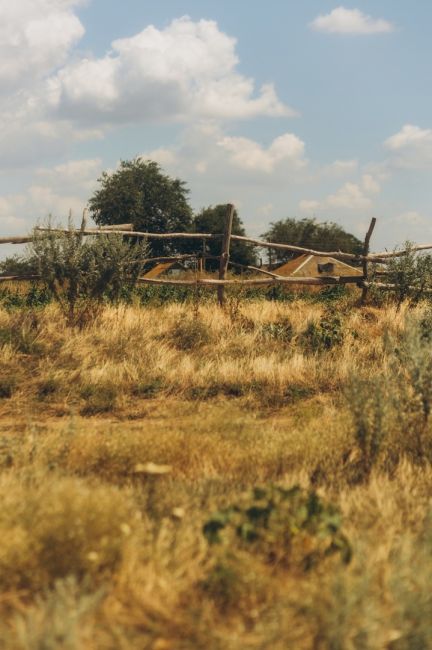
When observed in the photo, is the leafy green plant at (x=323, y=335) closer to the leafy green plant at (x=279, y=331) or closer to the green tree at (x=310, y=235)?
the leafy green plant at (x=279, y=331)

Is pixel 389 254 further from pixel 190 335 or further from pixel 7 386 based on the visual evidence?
pixel 7 386

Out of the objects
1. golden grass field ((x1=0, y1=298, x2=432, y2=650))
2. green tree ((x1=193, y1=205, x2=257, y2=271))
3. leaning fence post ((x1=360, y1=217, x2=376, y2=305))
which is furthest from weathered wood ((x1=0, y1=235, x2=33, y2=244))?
green tree ((x1=193, y1=205, x2=257, y2=271))

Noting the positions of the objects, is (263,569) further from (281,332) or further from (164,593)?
(281,332)

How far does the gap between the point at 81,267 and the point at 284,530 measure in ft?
22.0

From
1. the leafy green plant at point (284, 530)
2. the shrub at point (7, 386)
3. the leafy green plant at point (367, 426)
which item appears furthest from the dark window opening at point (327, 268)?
the leafy green plant at point (284, 530)

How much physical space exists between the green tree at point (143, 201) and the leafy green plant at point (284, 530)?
41.2m

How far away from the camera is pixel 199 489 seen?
3.84m

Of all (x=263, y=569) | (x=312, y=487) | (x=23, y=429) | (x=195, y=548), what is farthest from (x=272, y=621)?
(x=23, y=429)

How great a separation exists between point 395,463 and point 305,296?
9031mm

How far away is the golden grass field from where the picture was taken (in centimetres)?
248

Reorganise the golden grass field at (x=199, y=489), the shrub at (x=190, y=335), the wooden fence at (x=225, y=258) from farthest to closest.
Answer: the wooden fence at (x=225, y=258)
the shrub at (x=190, y=335)
the golden grass field at (x=199, y=489)

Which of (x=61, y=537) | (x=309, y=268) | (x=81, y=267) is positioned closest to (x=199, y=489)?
(x=61, y=537)

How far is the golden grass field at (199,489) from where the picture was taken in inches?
97.5

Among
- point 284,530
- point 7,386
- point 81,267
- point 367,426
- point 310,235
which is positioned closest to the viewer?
point 284,530
